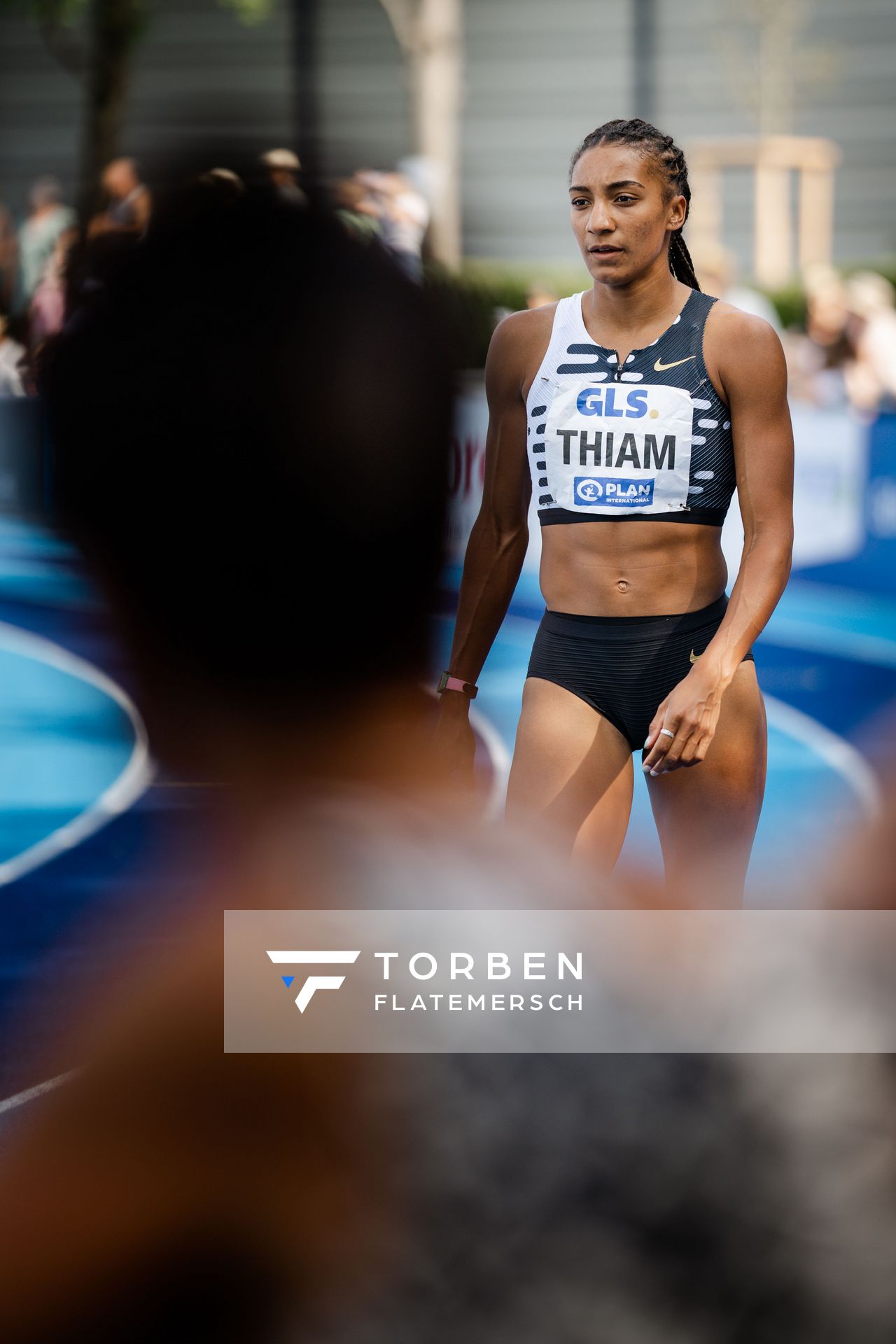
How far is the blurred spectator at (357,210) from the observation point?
1.66 m

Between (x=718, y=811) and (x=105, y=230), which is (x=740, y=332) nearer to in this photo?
(x=718, y=811)

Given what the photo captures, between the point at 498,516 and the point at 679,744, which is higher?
the point at 498,516

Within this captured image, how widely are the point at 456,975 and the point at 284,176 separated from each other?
91 cm

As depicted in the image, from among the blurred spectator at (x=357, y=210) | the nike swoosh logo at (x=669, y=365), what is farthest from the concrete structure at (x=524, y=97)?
the nike swoosh logo at (x=669, y=365)

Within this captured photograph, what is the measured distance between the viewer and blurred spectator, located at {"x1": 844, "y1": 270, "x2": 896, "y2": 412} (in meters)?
5.11

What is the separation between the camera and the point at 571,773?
6.49 feet

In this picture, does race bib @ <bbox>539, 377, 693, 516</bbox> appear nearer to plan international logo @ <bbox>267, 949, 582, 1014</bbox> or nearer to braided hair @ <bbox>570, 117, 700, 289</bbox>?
braided hair @ <bbox>570, 117, 700, 289</bbox>

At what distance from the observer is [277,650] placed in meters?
1.77

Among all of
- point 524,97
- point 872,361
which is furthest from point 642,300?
point 872,361

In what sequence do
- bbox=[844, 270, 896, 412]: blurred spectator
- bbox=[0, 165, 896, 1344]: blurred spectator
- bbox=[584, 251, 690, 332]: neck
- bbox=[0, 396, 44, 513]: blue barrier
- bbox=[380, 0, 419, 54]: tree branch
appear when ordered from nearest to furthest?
bbox=[0, 165, 896, 1344]: blurred spectator
bbox=[0, 396, 44, 513]: blue barrier
bbox=[584, 251, 690, 332]: neck
bbox=[380, 0, 419, 54]: tree branch
bbox=[844, 270, 896, 412]: blurred spectator

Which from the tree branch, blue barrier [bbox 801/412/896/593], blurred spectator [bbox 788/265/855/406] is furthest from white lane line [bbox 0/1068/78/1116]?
blue barrier [bbox 801/412/896/593]

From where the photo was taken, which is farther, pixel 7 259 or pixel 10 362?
pixel 7 259

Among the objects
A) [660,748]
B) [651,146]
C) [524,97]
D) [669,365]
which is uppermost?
[524,97]

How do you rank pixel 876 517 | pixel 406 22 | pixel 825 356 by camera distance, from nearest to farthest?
1. pixel 406 22
2. pixel 825 356
3. pixel 876 517
